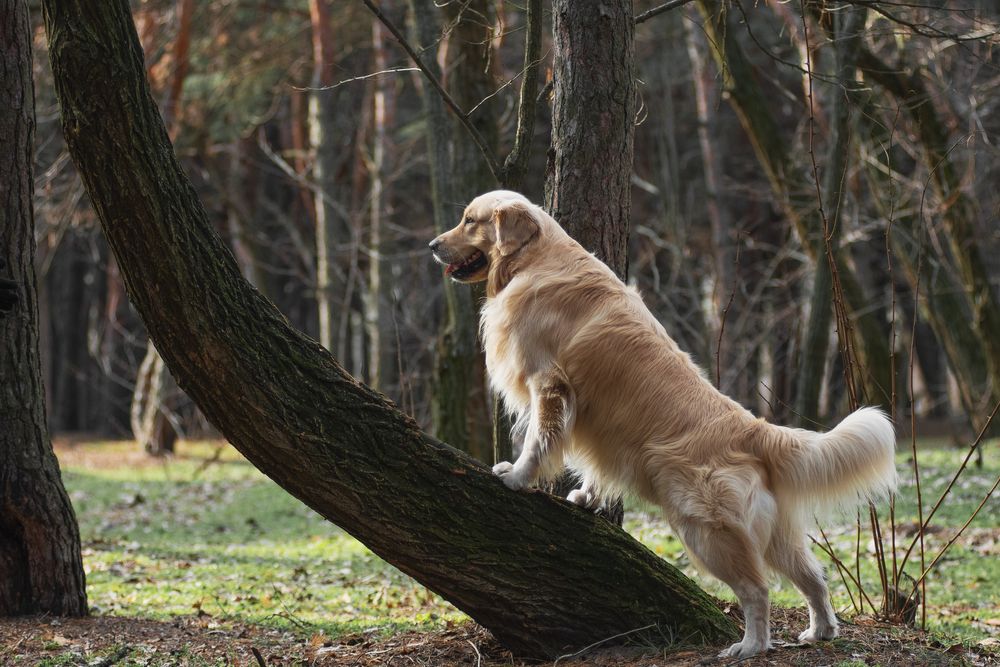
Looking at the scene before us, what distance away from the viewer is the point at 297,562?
9641mm

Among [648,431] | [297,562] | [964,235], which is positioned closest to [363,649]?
[648,431]

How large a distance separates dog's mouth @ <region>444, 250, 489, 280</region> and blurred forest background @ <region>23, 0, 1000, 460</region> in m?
0.70

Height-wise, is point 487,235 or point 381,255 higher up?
point 487,235

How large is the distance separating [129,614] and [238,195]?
1996 centimetres

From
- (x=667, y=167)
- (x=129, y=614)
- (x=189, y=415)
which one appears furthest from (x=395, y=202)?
(x=129, y=614)

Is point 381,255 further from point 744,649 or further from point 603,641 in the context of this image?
point 744,649

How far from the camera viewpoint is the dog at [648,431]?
4.40 metres

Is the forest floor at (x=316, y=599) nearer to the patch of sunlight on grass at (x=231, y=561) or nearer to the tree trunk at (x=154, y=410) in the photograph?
the patch of sunlight on grass at (x=231, y=561)

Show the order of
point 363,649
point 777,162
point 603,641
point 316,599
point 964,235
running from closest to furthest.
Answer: point 603,641
point 363,649
point 316,599
point 777,162
point 964,235

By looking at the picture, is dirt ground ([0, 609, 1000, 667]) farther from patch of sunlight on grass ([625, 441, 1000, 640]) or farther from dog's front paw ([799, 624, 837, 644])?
patch of sunlight on grass ([625, 441, 1000, 640])

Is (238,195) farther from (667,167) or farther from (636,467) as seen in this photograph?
(636,467)

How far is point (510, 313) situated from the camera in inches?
199

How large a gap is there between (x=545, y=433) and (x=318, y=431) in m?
1.12

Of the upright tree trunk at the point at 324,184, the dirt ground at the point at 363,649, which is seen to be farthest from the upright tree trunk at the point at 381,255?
the dirt ground at the point at 363,649
